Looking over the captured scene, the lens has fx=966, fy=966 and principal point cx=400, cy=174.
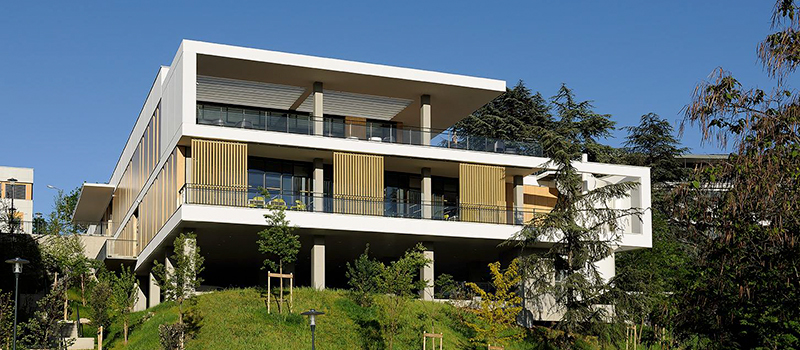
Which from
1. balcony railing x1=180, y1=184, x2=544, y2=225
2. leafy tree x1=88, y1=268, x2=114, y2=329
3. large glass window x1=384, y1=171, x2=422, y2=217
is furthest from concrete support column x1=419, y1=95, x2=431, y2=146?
leafy tree x1=88, y1=268, x2=114, y2=329

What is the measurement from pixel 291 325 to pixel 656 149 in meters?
44.1

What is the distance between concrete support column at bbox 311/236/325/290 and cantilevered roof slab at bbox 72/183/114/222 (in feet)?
81.1

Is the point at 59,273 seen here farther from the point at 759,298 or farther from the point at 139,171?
the point at 759,298

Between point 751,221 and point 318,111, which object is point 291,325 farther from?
point 751,221

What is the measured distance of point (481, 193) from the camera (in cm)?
4247

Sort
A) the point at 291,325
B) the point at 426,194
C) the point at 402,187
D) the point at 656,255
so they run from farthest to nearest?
the point at 656,255 → the point at 402,187 → the point at 426,194 → the point at 291,325

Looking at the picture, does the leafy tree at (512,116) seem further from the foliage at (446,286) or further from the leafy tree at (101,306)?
the leafy tree at (101,306)

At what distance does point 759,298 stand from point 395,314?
17997 mm

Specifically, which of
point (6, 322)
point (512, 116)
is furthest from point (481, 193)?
point (512, 116)

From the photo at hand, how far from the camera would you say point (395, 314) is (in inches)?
1287

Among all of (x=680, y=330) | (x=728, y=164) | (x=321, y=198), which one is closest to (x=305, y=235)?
(x=321, y=198)

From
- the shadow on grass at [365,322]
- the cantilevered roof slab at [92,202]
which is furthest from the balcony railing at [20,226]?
the shadow on grass at [365,322]

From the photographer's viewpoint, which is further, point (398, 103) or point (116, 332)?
point (398, 103)

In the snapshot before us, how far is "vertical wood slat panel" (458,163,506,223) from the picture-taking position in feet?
138
